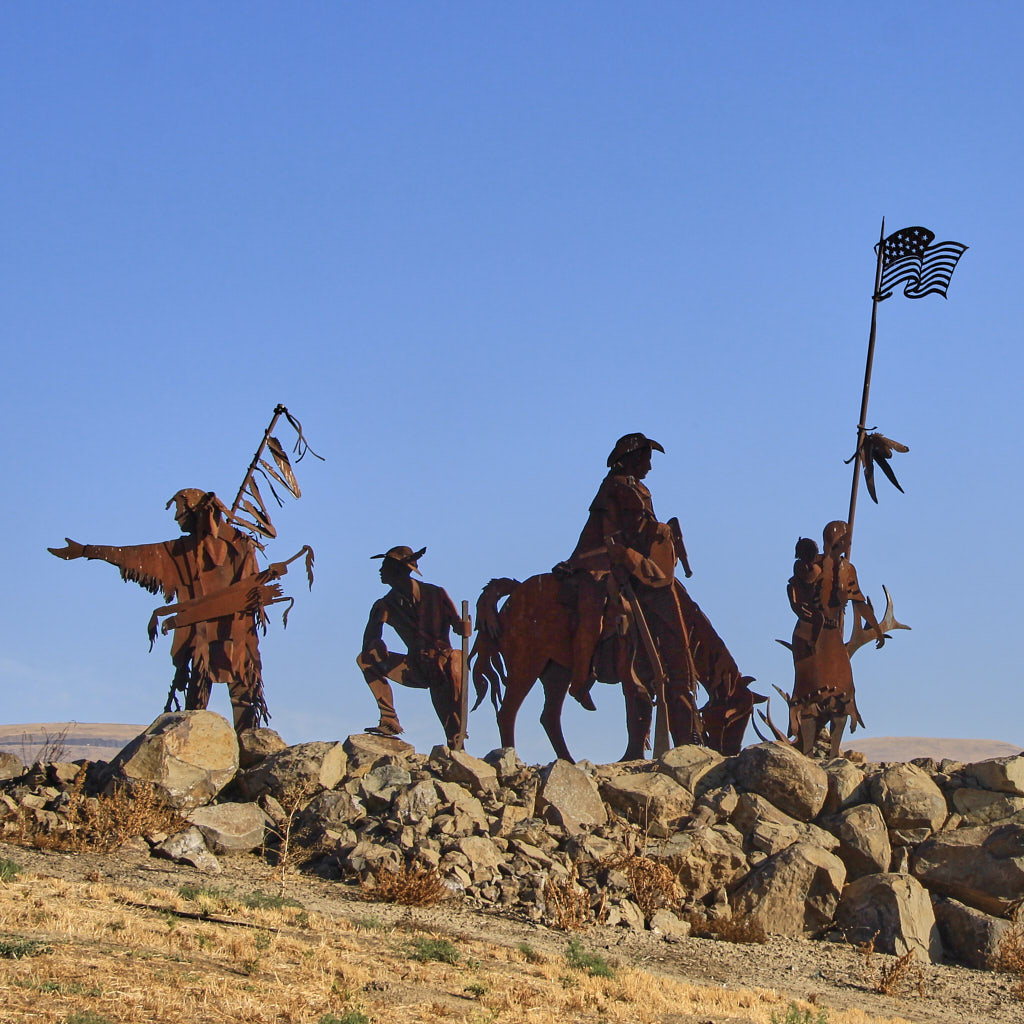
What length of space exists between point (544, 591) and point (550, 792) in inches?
171

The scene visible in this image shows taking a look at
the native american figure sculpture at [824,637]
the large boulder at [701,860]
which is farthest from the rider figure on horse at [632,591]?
the large boulder at [701,860]

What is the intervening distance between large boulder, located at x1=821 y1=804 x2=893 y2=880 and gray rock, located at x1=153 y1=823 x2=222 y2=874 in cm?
509

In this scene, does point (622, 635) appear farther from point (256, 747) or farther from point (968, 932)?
point (968, 932)

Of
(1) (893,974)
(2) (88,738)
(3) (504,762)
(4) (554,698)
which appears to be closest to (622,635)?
(4) (554,698)

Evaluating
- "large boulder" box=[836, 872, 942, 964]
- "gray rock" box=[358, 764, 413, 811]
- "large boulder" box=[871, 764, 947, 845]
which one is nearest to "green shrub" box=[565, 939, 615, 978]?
"large boulder" box=[836, 872, 942, 964]

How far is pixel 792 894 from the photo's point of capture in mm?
11320

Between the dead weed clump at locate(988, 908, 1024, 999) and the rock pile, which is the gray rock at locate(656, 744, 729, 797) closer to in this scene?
the rock pile

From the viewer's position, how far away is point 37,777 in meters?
12.5

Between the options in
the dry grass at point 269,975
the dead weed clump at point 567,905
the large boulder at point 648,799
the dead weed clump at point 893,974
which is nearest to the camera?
the dry grass at point 269,975

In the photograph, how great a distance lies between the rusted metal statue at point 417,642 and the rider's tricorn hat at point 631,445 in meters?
2.52

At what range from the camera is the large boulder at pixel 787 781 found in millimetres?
12383

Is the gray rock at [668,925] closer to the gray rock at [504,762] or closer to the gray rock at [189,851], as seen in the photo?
the gray rock at [504,762]

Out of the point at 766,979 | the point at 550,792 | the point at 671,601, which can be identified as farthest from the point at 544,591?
the point at 766,979

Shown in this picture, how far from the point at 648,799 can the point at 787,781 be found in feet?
4.03
